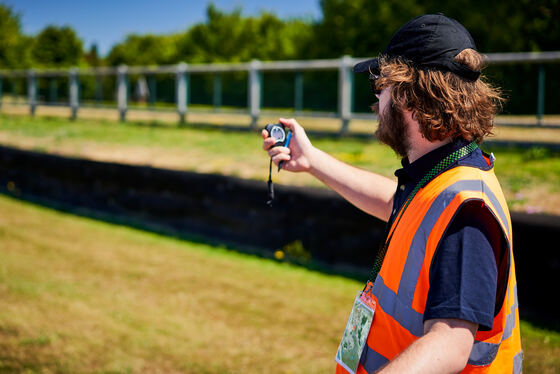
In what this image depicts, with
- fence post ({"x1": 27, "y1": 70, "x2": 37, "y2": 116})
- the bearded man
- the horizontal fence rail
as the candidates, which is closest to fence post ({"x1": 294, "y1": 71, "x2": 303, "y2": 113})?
the horizontal fence rail

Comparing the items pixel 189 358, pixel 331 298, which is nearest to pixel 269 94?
pixel 331 298

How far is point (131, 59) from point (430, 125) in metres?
56.9

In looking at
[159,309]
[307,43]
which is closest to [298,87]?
[159,309]

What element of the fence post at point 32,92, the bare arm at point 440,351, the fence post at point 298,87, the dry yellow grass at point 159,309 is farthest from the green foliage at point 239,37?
the bare arm at point 440,351

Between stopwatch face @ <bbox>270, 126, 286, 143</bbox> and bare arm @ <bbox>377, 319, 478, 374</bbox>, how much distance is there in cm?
128

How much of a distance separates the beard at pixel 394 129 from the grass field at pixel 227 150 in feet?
16.8

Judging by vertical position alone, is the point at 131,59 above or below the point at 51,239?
above

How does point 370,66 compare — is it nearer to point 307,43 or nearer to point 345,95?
point 345,95

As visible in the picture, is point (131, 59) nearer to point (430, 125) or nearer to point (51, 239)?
point (51, 239)

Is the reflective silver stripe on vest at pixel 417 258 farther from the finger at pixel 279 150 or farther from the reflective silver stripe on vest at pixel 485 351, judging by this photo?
the finger at pixel 279 150

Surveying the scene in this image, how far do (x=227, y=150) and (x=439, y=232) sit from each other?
1069 cm

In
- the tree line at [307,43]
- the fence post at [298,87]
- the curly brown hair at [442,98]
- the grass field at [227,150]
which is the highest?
the tree line at [307,43]

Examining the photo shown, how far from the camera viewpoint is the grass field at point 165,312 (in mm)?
4297

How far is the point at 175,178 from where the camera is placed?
27.8 ft
